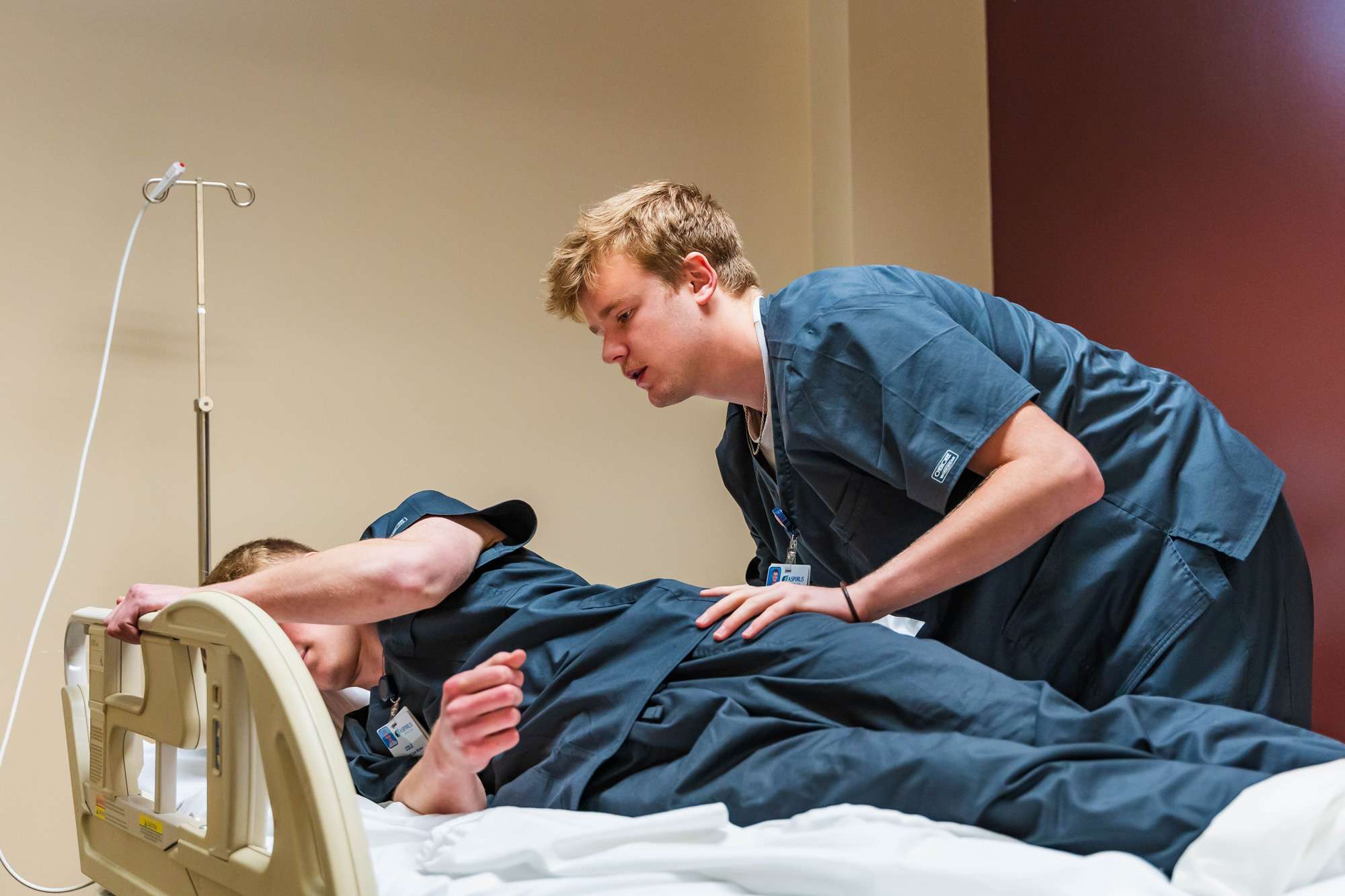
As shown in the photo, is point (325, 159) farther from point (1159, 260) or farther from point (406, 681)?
point (1159, 260)

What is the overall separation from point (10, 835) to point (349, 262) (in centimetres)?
154

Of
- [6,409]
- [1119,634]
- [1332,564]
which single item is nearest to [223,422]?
[6,409]

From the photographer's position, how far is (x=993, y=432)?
4.95 ft

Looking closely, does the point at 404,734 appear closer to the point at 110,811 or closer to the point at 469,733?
the point at 110,811

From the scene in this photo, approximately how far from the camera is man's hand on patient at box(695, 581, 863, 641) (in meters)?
1.52

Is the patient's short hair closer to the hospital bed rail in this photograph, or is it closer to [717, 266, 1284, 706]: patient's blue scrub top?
the hospital bed rail

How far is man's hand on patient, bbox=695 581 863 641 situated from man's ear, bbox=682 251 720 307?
497 mm

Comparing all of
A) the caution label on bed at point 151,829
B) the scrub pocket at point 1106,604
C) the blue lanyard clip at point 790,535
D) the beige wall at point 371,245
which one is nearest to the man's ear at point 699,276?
the blue lanyard clip at point 790,535

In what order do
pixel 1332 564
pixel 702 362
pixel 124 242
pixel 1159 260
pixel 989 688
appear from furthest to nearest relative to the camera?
pixel 1159 260, pixel 124 242, pixel 1332 564, pixel 702 362, pixel 989 688

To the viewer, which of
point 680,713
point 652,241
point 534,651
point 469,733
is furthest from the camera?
point 652,241

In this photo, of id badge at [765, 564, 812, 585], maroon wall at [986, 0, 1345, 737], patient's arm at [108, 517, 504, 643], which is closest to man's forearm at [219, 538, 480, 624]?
patient's arm at [108, 517, 504, 643]

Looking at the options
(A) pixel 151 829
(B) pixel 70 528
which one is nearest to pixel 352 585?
(A) pixel 151 829

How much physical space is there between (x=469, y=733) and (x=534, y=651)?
1.18 ft

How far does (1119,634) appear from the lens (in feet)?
5.34
